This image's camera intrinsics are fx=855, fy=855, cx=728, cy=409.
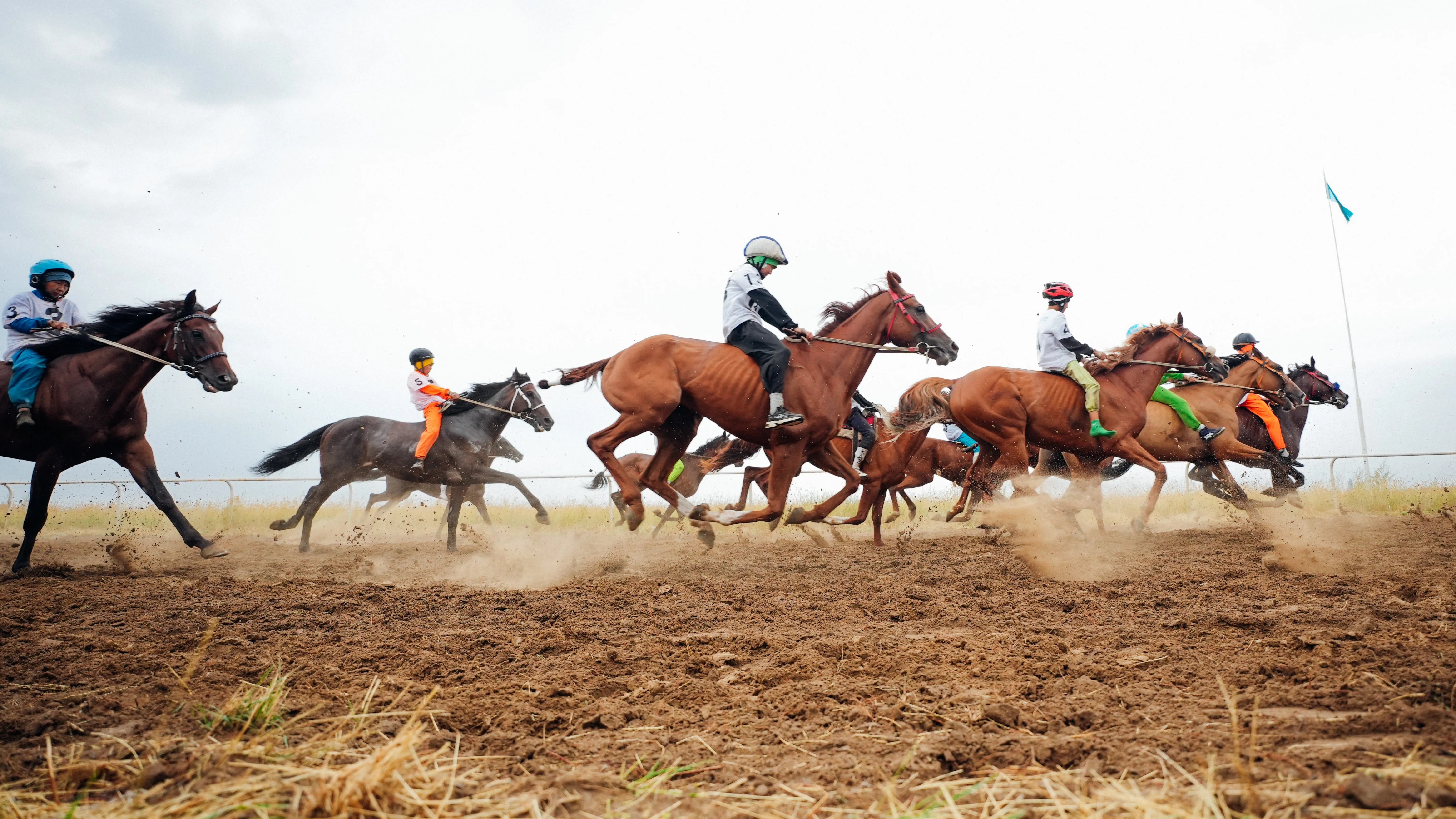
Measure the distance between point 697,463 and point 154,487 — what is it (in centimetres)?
754

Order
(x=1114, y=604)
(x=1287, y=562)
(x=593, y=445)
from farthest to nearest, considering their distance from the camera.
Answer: (x=593, y=445) < (x=1287, y=562) < (x=1114, y=604)

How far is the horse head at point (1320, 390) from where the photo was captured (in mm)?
12453

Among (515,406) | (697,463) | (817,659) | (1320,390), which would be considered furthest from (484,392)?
(1320,390)

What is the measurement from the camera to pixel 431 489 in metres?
12.8

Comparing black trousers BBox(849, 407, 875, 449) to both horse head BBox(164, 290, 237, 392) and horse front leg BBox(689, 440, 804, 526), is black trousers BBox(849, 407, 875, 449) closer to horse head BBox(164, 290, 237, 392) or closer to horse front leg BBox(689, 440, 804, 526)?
horse front leg BBox(689, 440, 804, 526)

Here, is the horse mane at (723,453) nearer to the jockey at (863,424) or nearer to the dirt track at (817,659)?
the jockey at (863,424)

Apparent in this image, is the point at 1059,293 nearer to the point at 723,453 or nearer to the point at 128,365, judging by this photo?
the point at 723,453

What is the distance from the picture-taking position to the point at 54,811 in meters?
1.90

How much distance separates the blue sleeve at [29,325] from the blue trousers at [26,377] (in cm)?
18

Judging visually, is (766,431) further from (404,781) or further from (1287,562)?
(404,781)

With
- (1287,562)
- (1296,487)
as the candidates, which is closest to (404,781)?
(1287,562)

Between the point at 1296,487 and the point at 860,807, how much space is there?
1202cm

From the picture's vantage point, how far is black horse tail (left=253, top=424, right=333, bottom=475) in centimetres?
1173

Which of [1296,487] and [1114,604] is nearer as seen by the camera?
[1114,604]
